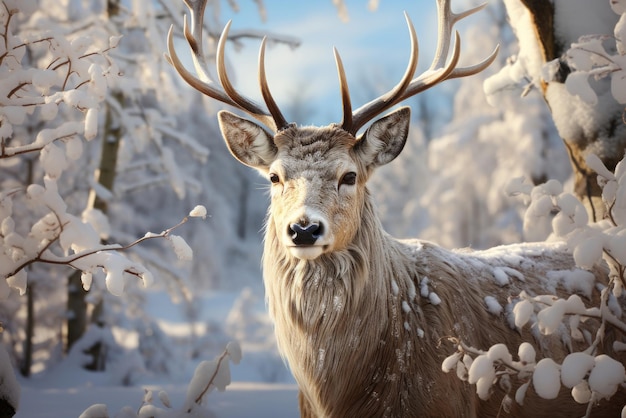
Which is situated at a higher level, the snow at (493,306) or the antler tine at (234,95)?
the antler tine at (234,95)

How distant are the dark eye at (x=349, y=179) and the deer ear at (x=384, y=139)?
0.22 meters

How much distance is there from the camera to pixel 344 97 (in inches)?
154

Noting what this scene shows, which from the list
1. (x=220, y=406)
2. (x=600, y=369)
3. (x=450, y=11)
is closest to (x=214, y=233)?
(x=220, y=406)

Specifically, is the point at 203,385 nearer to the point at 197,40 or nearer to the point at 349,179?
the point at 349,179

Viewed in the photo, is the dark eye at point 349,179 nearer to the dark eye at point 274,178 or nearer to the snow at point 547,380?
the dark eye at point 274,178

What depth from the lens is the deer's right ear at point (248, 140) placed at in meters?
4.09

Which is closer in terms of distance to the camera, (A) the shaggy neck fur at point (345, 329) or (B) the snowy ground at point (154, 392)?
(A) the shaggy neck fur at point (345, 329)

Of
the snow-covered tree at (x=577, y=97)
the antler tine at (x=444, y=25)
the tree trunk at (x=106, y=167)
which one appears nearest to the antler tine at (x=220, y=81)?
the antler tine at (x=444, y=25)

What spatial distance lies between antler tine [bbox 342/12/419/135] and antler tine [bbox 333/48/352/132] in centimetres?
3

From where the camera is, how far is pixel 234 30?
339 inches

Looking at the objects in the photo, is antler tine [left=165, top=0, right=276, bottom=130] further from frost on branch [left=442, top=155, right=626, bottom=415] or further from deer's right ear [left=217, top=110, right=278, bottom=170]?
frost on branch [left=442, top=155, right=626, bottom=415]

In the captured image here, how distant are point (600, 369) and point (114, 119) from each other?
7497 millimetres

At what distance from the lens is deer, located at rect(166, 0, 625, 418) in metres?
3.61

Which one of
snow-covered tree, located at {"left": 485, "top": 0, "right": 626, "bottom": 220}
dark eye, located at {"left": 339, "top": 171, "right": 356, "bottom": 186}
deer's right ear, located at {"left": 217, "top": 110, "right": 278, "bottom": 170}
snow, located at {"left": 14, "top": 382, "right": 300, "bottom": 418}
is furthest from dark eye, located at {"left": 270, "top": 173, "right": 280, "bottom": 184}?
snow-covered tree, located at {"left": 485, "top": 0, "right": 626, "bottom": 220}
